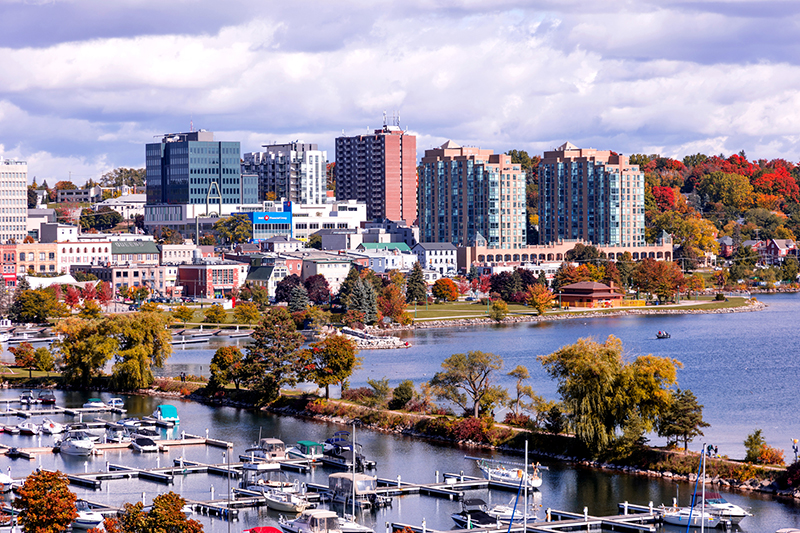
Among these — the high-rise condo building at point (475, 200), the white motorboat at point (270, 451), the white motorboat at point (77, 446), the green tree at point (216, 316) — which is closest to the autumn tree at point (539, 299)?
the green tree at point (216, 316)

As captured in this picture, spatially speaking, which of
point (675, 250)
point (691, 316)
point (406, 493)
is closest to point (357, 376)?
point (406, 493)

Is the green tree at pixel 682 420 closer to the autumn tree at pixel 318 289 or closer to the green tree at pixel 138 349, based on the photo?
the green tree at pixel 138 349

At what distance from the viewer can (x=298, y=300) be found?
291 feet

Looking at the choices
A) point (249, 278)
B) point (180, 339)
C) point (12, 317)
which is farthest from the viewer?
point (249, 278)

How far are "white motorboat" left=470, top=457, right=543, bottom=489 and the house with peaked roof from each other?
67958 millimetres

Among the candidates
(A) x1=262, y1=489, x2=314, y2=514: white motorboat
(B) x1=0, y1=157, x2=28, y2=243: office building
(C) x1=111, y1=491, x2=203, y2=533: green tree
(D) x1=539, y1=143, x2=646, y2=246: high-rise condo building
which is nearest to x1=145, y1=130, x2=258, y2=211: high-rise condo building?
(B) x1=0, y1=157, x2=28, y2=243: office building

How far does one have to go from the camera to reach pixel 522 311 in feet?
314

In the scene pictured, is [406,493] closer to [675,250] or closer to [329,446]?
[329,446]

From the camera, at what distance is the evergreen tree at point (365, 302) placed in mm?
84500

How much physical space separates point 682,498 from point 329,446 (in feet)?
38.5

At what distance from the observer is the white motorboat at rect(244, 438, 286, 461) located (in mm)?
36500

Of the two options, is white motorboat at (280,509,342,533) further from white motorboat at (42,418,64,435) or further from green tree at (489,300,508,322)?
green tree at (489,300,508,322)

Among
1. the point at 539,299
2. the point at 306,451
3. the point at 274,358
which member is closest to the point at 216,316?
the point at 539,299

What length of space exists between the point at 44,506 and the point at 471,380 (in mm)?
18972
